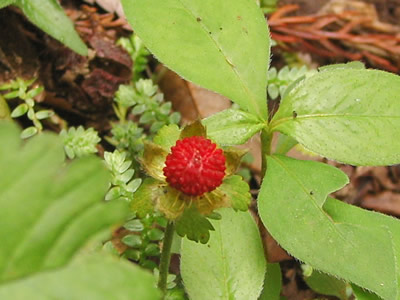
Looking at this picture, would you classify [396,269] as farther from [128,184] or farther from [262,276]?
[128,184]

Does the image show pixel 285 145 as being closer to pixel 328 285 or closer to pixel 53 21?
pixel 328 285

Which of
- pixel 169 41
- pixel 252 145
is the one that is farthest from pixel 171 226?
pixel 252 145

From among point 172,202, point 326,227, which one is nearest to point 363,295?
point 326,227

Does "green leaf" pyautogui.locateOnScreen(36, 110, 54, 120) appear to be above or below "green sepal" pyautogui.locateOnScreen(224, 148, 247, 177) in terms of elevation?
below

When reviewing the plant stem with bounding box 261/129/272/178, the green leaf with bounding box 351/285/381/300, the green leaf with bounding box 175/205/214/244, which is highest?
the green leaf with bounding box 175/205/214/244

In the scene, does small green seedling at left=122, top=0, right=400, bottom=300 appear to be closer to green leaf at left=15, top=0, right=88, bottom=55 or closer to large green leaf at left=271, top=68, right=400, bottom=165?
large green leaf at left=271, top=68, right=400, bottom=165

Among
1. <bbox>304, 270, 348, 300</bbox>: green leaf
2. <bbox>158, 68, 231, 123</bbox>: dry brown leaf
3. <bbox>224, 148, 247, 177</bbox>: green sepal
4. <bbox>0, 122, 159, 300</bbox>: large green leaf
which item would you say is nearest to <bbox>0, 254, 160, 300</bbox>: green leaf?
<bbox>0, 122, 159, 300</bbox>: large green leaf

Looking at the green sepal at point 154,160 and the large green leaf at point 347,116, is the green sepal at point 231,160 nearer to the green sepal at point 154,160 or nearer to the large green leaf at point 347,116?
the green sepal at point 154,160
